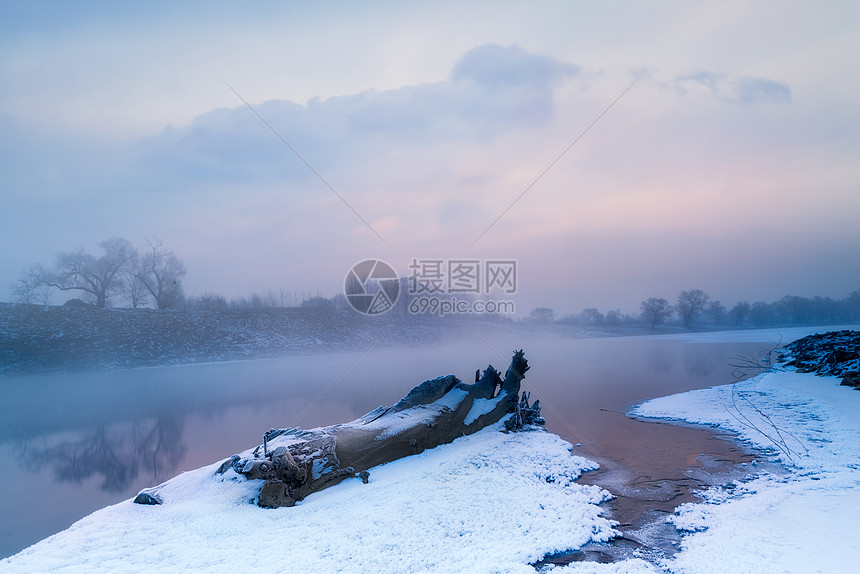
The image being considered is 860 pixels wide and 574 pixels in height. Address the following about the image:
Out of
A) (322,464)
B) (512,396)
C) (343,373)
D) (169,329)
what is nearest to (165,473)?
(322,464)

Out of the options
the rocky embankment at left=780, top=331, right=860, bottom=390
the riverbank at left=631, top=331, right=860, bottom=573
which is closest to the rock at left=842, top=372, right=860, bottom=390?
the rocky embankment at left=780, top=331, right=860, bottom=390

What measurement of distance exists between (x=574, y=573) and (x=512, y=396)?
621 centimetres

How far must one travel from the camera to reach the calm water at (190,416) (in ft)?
27.0

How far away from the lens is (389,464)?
7.45 m

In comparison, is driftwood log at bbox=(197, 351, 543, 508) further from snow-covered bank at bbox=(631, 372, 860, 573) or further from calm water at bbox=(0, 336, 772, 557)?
snow-covered bank at bbox=(631, 372, 860, 573)

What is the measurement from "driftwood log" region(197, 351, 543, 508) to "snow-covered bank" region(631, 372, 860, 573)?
4305mm

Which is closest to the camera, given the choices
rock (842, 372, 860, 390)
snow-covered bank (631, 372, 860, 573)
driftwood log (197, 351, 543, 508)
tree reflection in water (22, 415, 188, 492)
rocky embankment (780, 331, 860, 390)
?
snow-covered bank (631, 372, 860, 573)

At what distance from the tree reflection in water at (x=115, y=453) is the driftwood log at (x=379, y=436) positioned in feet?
12.8

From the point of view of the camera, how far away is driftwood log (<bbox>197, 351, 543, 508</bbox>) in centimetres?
609

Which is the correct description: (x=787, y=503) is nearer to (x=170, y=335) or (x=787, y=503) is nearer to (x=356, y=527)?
(x=356, y=527)

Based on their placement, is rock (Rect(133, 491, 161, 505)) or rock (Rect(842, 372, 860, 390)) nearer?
rock (Rect(133, 491, 161, 505))

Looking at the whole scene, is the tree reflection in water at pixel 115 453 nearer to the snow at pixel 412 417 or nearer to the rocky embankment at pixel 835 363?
the snow at pixel 412 417

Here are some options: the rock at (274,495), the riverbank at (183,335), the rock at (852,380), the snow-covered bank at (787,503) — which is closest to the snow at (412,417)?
the rock at (274,495)

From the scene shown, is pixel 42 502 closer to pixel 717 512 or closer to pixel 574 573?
pixel 574 573
